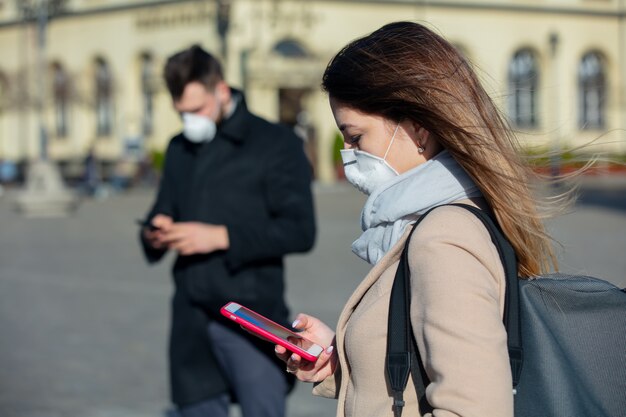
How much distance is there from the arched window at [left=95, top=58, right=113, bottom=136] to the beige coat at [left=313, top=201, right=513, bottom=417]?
165ft

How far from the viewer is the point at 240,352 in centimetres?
449

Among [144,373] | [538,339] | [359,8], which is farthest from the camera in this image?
[359,8]

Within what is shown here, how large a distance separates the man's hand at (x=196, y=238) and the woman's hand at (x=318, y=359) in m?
1.75

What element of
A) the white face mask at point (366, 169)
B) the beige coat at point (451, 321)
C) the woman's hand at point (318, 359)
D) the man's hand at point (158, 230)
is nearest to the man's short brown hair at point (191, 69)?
the man's hand at point (158, 230)

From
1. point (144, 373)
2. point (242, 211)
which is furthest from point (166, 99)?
point (242, 211)

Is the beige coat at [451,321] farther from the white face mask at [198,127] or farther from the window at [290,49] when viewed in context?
the window at [290,49]

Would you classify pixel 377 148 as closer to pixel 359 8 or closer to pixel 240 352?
pixel 240 352

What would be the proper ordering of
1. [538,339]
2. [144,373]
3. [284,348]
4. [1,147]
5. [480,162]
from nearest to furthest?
[538,339] < [480,162] < [284,348] < [144,373] < [1,147]

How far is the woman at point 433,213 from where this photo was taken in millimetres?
2090

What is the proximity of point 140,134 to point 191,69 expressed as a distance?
46.5 m

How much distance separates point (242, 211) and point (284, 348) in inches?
78.9

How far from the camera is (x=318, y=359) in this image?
107 inches

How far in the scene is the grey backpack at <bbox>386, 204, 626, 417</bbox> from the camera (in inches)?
84.0

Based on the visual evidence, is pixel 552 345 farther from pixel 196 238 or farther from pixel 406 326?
pixel 196 238
